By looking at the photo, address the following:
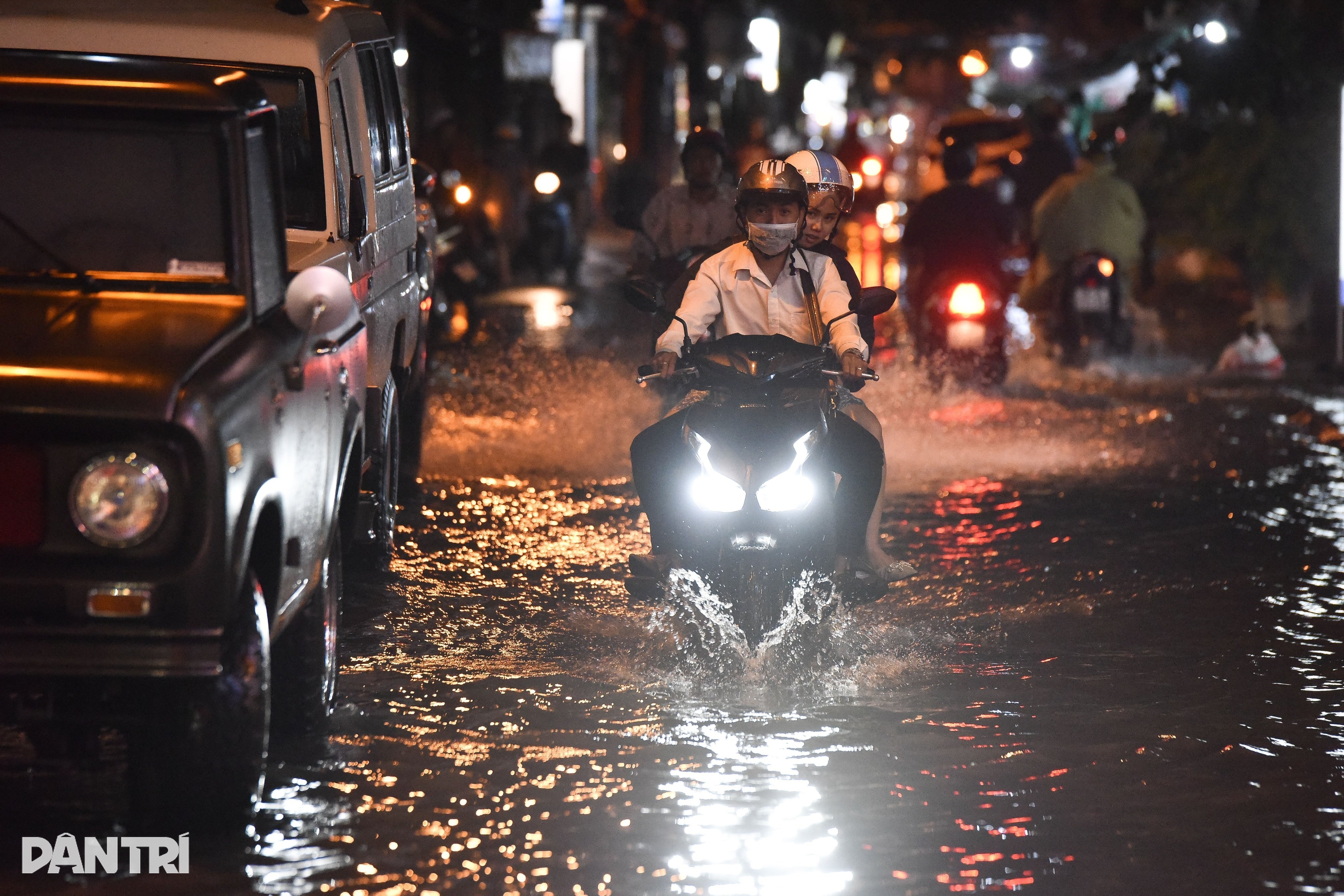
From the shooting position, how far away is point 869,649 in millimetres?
7293

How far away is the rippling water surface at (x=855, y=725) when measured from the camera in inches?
199

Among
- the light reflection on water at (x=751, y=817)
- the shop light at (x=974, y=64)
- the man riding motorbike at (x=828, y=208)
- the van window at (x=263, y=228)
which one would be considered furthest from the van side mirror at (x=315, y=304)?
the shop light at (x=974, y=64)

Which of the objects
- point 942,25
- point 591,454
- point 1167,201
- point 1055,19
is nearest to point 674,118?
point 1055,19

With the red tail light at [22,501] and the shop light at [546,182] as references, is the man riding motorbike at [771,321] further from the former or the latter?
the shop light at [546,182]

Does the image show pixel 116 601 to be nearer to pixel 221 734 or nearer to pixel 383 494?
pixel 221 734

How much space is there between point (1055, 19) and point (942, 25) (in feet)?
32.5

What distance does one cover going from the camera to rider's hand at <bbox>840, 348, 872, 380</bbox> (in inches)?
266

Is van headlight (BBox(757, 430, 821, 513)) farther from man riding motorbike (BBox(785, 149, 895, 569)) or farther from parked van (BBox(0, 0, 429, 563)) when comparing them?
parked van (BBox(0, 0, 429, 563))

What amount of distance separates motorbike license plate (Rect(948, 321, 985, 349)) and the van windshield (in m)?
9.43

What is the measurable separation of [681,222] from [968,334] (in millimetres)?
4037

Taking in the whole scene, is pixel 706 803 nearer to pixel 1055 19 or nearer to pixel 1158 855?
pixel 1158 855

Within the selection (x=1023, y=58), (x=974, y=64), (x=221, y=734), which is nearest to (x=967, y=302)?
(x=221, y=734)

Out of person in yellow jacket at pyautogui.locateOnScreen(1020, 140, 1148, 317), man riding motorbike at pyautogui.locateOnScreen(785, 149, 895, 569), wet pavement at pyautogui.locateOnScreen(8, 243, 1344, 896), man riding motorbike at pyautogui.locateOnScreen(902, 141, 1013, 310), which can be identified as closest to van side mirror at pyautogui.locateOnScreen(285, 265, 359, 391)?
wet pavement at pyautogui.locateOnScreen(8, 243, 1344, 896)

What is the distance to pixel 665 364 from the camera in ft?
22.5
